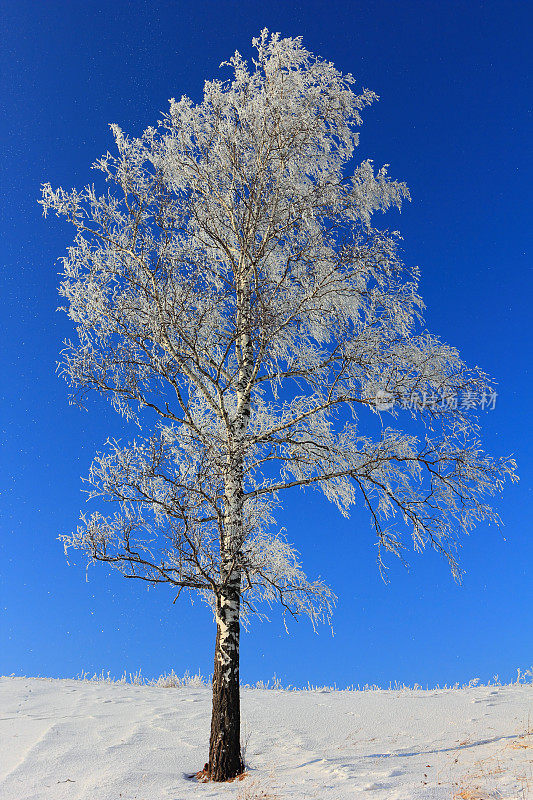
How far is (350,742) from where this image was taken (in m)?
8.16

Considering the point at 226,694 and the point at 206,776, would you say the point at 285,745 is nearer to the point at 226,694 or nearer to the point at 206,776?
the point at 206,776

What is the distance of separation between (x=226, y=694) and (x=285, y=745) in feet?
5.75

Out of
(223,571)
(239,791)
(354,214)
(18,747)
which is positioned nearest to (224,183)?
(354,214)

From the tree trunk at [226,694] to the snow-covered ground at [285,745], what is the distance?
Answer: 1.05 ft

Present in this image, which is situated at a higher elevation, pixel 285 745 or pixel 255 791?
pixel 285 745

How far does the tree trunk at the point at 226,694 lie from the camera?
22.5 feet

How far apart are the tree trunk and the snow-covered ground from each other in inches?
12.6

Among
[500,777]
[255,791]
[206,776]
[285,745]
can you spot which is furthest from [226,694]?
[500,777]

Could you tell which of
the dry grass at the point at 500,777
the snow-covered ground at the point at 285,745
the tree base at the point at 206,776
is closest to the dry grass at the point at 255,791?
the snow-covered ground at the point at 285,745

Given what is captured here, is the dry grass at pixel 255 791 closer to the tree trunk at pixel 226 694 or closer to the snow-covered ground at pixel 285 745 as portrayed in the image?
the snow-covered ground at pixel 285 745

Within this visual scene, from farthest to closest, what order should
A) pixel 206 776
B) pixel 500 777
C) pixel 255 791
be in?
pixel 206 776, pixel 255 791, pixel 500 777

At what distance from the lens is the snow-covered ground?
5738mm

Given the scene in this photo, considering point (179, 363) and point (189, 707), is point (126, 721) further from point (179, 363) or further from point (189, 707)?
point (179, 363)

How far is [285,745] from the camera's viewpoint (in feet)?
26.3
